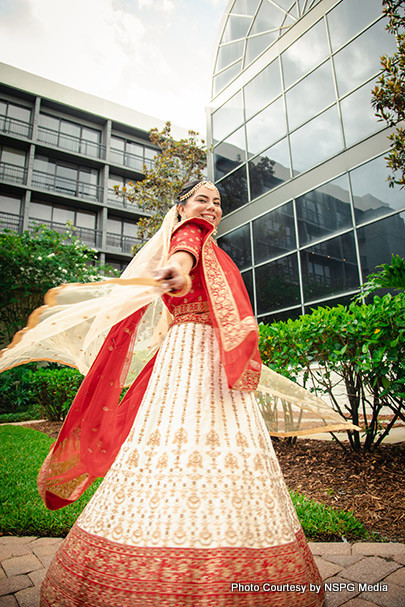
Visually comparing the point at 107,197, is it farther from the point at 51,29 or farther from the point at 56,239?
the point at 51,29

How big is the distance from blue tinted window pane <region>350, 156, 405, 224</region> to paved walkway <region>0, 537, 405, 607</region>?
21.1ft

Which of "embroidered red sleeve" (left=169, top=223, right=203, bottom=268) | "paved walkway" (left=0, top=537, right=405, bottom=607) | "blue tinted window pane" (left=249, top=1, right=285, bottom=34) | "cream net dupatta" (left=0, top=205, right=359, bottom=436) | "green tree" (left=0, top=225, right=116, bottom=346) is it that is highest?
"blue tinted window pane" (left=249, top=1, right=285, bottom=34)

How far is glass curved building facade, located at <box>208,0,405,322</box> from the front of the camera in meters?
7.59

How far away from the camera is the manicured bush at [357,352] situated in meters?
3.18

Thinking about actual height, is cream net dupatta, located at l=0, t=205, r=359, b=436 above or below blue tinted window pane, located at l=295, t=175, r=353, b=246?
below

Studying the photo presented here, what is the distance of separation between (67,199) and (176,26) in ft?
47.3

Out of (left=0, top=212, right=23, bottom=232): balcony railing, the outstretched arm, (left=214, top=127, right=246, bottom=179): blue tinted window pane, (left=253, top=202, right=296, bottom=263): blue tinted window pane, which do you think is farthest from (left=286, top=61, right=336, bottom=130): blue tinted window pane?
(left=0, top=212, right=23, bottom=232): balcony railing

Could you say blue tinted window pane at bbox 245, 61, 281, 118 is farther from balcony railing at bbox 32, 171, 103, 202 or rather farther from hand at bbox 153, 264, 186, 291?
balcony railing at bbox 32, 171, 103, 202

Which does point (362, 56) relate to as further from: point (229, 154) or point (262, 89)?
point (229, 154)

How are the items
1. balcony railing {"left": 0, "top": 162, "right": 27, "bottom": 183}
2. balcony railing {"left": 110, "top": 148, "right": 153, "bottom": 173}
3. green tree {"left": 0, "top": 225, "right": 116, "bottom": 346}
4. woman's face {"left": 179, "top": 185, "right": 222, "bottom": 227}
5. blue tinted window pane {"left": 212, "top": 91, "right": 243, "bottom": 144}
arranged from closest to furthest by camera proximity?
woman's face {"left": 179, "top": 185, "right": 222, "bottom": 227} → blue tinted window pane {"left": 212, "top": 91, "right": 243, "bottom": 144} → green tree {"left": 0, "top": 225, "right": 116, "bottom": 346} → balcony railing {"left": 0, "top": 162, "right": 27, "bottom": 183} → balcony railing {"left": 110, "top": 148, "right": 153, "bottom": 173}

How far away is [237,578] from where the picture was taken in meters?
1.12

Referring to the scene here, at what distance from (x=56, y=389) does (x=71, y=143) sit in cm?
1658

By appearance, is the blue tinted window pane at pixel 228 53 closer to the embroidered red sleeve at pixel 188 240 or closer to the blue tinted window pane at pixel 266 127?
the blue tinted window pane at pixel 266 127

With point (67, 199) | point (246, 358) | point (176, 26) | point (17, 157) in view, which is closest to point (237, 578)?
point (246, 358)
